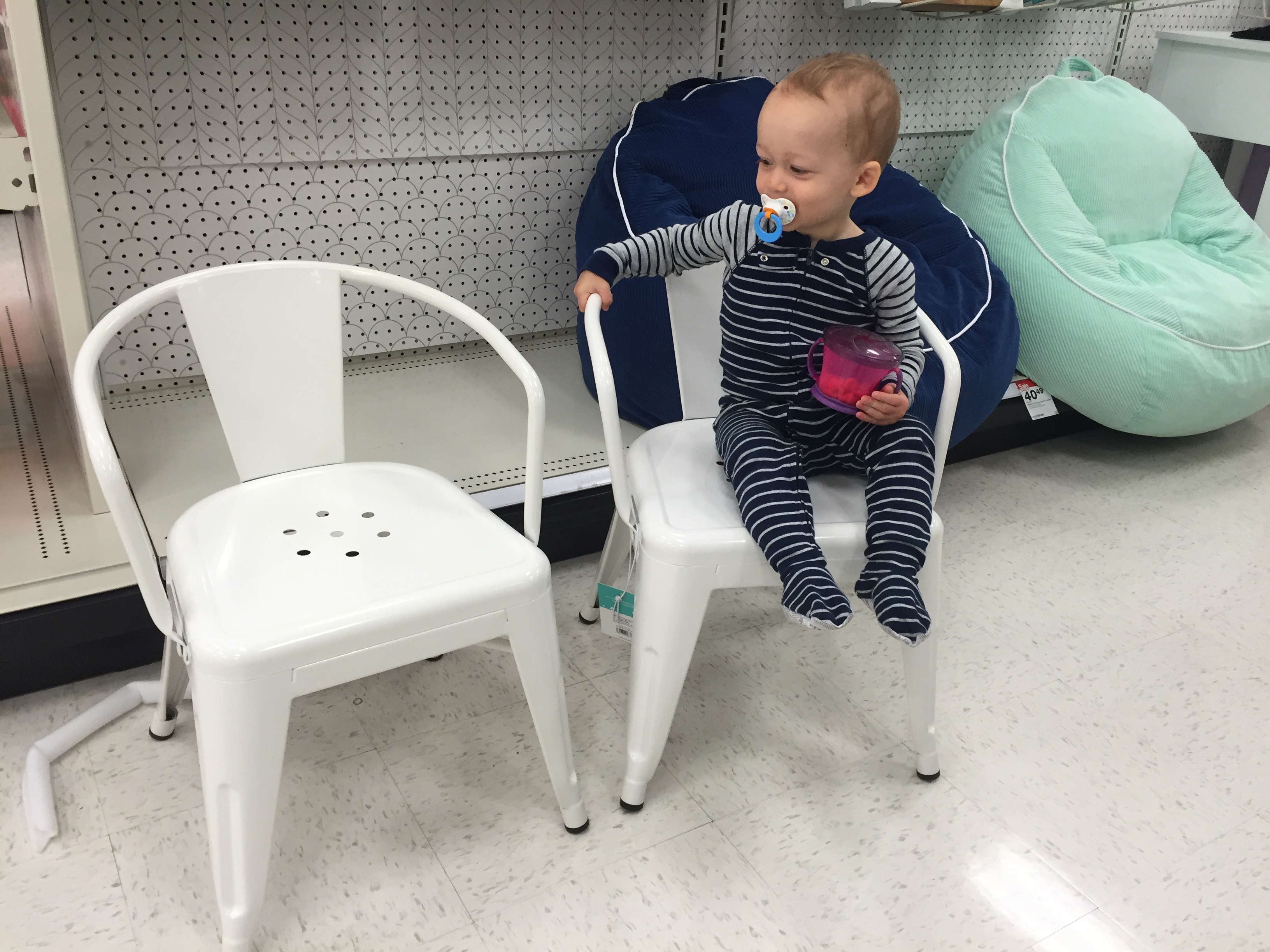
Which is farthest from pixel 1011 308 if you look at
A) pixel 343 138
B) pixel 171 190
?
pixel 171 190

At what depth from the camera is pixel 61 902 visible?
1.17m

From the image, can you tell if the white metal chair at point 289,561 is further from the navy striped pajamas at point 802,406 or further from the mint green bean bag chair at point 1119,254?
the mint green bean bag chair at point 1119,254

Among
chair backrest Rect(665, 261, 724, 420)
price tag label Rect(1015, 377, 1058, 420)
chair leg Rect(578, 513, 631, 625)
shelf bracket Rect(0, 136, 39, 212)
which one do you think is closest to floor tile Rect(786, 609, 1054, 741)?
chair leg Rect(578, 513, 631, 625)

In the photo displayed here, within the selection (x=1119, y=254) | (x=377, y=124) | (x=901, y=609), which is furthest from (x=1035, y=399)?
(x=377, y=124)

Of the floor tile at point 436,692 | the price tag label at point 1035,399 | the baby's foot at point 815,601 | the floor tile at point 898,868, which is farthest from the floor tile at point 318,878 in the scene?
the price tag label at point 1035,399

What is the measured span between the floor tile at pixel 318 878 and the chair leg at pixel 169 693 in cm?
17

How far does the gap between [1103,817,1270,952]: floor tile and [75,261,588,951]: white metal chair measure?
0.72 metres

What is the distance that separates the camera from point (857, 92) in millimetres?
1146

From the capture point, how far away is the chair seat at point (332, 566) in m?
1.00

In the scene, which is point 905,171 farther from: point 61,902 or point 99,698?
point 61,902

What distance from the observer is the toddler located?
1.16 m

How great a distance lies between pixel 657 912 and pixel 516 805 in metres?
0.26

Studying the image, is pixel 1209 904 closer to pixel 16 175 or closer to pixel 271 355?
pixel 271 355

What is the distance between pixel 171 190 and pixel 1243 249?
2496mm
